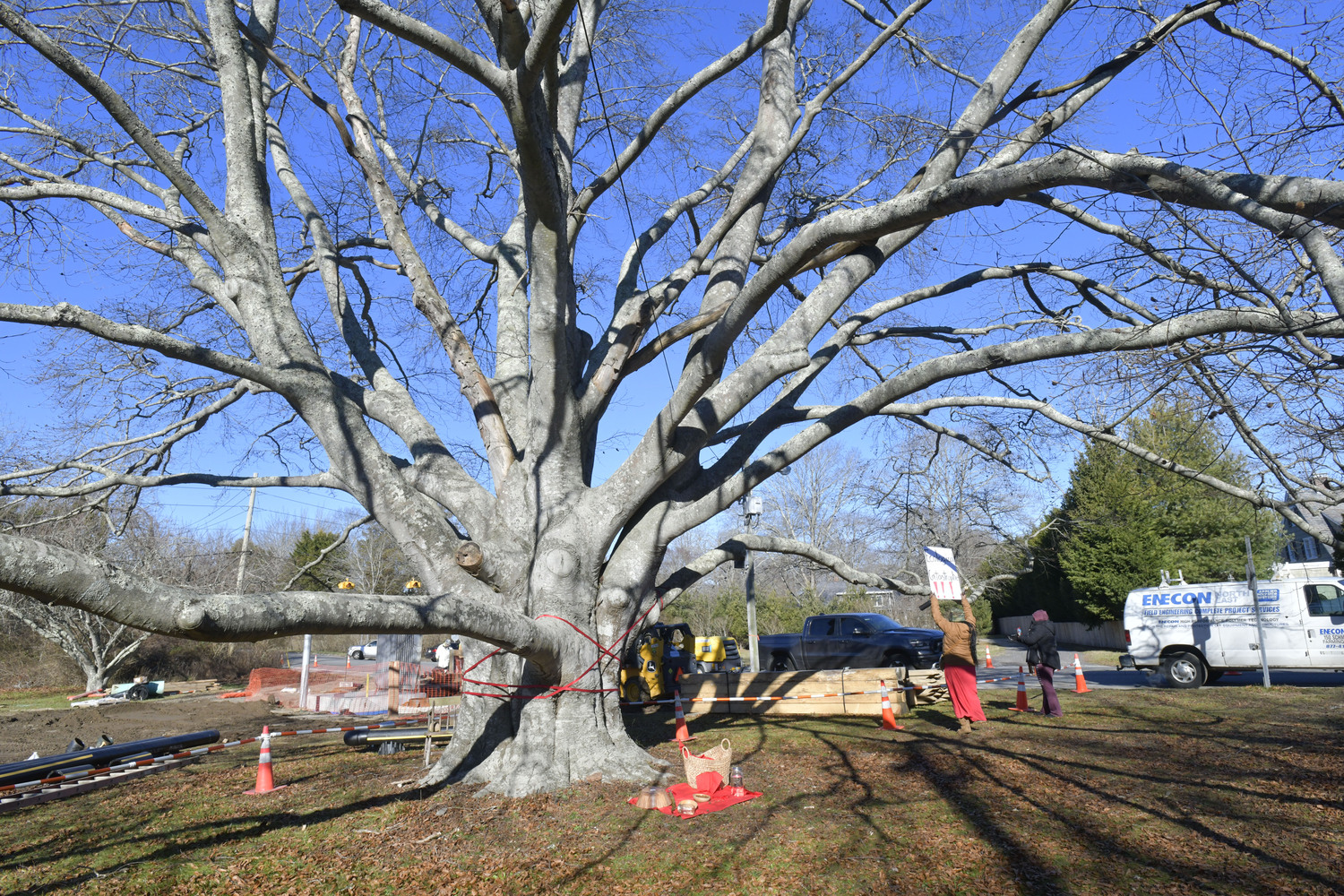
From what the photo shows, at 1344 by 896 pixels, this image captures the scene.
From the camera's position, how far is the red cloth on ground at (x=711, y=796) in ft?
20.9

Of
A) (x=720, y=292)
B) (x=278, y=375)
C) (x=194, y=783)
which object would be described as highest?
(x=720, y=292)

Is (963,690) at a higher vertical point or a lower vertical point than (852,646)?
lower

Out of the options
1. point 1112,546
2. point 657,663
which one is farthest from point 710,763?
point 1112,546

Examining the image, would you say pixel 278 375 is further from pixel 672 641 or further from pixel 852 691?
pixel 672 641

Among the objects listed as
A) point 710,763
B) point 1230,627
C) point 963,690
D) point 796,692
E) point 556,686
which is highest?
point 1230,627

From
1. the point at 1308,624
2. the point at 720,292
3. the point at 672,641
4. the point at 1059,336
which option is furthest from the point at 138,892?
the point at 1308,624

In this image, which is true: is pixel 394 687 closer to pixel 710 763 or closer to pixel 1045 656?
pixel 710 763

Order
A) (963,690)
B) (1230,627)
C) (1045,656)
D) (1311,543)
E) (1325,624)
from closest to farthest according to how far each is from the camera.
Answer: (963,690) → (1045,656) → (1325,624) → (1230,627) → (1311,543)

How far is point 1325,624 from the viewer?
13.5 metres

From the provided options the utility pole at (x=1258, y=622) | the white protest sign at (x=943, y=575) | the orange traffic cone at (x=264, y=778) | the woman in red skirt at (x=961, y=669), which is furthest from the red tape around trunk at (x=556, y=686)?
the utility pole at (x=1258, y=622)

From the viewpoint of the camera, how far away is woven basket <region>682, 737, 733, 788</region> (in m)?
6.56

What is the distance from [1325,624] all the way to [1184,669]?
7.62 feet

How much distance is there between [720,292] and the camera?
8.21 metres

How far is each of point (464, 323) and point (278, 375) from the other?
4997 mm
